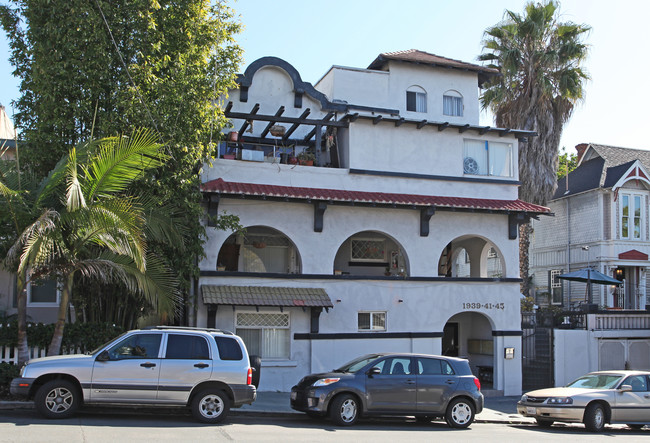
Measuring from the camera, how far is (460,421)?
48.1 feet

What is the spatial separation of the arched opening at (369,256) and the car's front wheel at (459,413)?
26.3 ft

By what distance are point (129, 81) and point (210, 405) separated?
8378 mm

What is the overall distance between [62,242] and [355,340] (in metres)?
8.90

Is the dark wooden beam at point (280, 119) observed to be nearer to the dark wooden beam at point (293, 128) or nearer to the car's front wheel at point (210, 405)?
the dark wooden beam at point (293, 128)

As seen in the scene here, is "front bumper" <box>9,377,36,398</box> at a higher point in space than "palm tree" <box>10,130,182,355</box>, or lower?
lower

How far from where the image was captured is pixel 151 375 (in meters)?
12.4

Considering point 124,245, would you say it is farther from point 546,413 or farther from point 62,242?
point 546,413

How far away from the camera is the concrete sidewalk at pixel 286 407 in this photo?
13.4 m

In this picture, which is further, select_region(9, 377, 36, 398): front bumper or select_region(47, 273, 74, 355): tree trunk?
select_region(47, 273, 74, 355): tree trunk

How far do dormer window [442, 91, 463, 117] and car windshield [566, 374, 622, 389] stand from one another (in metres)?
11.9

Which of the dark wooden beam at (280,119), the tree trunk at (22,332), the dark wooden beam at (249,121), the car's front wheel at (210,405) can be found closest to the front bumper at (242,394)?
the car's front wheel at (210,405)

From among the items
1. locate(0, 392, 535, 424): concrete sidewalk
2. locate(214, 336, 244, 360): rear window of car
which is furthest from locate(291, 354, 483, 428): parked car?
locate(214, 336, 244, 360): rear window of car

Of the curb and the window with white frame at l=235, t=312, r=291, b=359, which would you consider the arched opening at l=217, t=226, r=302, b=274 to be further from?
the curb

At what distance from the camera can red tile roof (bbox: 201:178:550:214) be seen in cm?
1811
